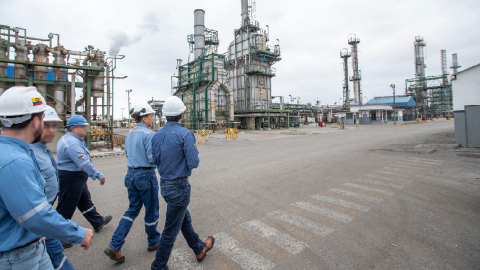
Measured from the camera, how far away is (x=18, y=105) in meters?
1.76

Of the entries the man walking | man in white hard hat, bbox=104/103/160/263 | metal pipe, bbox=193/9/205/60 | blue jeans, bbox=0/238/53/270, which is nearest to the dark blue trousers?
the man walking

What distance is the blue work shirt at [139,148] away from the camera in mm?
3578

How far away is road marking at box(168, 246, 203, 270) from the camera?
322cm

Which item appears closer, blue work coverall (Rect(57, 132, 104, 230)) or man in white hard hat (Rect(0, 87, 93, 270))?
man in white hard hat (Rect(0, 87, 93, 270))

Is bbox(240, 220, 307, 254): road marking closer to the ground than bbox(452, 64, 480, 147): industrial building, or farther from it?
closer to the ground

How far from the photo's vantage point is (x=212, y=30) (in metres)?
42.2

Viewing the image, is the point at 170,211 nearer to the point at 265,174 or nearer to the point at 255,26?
the point at 265,174

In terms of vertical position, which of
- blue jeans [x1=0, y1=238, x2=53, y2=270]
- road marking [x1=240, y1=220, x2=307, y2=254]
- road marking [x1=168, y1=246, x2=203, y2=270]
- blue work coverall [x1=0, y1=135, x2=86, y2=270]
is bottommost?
road marking [x1=168, y1=246, x2=203, y2=270]

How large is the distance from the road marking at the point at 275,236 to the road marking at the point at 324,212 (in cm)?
120

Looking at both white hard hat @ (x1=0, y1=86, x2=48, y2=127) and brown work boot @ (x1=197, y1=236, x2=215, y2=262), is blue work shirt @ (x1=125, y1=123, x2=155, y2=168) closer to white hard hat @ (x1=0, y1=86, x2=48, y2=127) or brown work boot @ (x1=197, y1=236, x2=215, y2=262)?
brown work boot @ (x1=197, y1=236, x2=215, y2=262)

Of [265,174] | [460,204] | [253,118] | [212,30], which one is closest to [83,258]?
[265,174]

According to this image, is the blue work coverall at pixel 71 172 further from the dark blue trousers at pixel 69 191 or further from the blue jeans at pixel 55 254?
the blue jeans at pixel 55 254

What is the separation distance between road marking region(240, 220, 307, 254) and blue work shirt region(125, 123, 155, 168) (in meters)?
2.02

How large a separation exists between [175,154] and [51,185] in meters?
1.42
